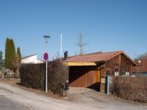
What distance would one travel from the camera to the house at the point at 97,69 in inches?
687

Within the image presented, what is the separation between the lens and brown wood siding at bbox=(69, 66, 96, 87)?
17.9m

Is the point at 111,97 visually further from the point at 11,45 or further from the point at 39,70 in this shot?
the point at 11,45

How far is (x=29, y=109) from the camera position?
806 centimetres

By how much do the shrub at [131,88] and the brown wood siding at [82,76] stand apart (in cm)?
516

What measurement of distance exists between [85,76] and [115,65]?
369 centimetres

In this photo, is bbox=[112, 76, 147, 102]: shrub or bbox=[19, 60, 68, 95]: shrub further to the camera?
bbox=[19, 60, 68, 95]: shrub

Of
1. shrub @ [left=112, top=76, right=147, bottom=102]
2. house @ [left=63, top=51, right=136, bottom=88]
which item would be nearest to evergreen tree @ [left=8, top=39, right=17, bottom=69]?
house @ [left=63, top=51, right=136, bottom=88]

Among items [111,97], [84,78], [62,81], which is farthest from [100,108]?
[84,78]

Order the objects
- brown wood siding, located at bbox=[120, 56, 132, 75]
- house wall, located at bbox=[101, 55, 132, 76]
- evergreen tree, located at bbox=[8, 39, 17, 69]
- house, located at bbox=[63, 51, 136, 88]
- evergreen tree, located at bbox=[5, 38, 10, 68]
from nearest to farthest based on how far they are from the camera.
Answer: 1. house, located at bbox=[63, 51, 136, 88]
2. house wall, located at bbox=[101, 55, 132, 76]
3. brown wood siding, located at bbox=[120, 56, 132, 75]
4. evergreen tree, located at bbox=[8, 39, 17, 69]
5. evergreen tree, located at bbox=[5, 38, 10, 68]

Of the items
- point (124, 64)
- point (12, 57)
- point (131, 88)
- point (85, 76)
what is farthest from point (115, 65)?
point (12, 57)

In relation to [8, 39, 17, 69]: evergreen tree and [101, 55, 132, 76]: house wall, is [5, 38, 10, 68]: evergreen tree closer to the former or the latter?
[8, 39, 17, 69]: evergreen tree

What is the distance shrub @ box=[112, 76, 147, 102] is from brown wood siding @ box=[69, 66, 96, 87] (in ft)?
16.9

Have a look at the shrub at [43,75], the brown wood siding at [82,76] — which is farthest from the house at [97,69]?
the shrub at [43,75]

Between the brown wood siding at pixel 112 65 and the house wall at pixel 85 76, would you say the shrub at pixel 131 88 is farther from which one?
the brown wood siding at pixel 112 65
